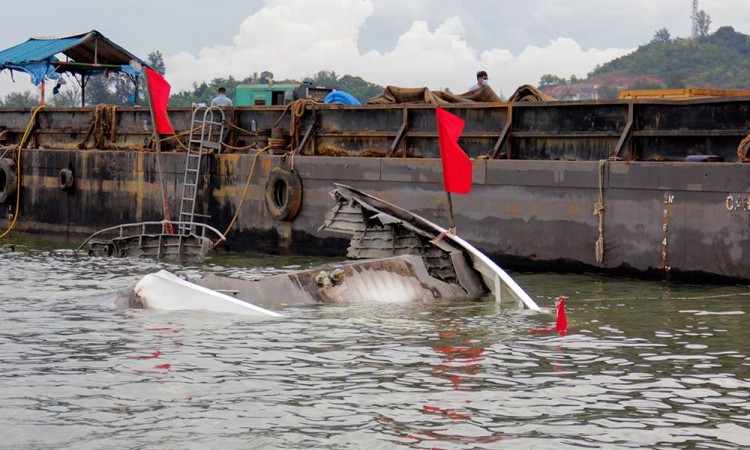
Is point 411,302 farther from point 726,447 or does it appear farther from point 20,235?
point 20,235

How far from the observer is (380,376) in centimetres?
1043

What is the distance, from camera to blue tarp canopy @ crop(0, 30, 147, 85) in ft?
107

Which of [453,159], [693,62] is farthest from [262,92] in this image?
[693,62]

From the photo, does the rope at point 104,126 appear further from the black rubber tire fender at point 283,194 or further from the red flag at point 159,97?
the red flag at point 159,97

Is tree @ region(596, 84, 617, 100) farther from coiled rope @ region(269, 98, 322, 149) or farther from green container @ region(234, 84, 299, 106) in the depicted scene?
coiled rope @ region(269, 98, 322, 149)

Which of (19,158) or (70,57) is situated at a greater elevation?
(70,57)

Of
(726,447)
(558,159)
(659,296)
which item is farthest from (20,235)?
(726,447)

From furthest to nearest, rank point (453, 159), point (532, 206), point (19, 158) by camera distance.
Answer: point (19, 158)
point (532, 206)
point (453, 159)

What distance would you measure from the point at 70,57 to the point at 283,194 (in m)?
13.4

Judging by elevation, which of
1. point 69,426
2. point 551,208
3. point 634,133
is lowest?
point 69,426

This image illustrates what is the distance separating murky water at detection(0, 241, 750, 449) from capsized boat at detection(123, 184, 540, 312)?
1.08ft

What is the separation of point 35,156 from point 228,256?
8566 mm

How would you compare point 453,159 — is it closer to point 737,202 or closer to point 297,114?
point 737,202

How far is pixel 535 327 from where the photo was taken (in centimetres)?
1311
